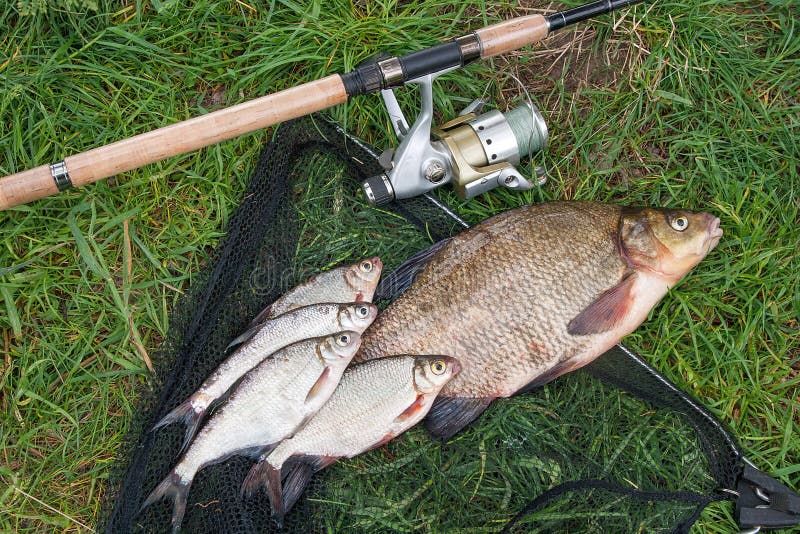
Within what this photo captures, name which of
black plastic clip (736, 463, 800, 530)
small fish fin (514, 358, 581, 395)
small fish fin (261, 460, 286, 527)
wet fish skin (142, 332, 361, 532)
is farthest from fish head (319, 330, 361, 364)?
black plastic clip (736, 463, 800, 530)

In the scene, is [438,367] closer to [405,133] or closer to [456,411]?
[456,411]

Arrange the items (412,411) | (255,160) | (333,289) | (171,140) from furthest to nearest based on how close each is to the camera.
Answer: (255,160)
(333,289)
(412,411)
(171,140)

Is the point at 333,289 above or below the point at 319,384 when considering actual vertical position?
above

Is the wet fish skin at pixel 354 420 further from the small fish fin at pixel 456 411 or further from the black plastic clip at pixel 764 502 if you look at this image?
the black plastic clip at pixel 764 502

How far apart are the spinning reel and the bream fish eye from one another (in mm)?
645

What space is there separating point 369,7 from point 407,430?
206cm

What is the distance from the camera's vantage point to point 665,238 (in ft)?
9.66

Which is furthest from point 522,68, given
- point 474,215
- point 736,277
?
point 736,277

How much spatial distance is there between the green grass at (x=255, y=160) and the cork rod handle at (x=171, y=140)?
632 mm

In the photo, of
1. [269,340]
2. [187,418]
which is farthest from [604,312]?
[187,418]

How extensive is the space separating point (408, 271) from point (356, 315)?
349 mm

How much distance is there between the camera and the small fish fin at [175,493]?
2.77m

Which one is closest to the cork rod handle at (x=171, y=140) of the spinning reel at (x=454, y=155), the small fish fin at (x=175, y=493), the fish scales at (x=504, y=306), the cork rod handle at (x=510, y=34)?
the spinning reel at (x=454, y=155)

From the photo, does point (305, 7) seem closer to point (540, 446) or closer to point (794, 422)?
point (540, 446)
